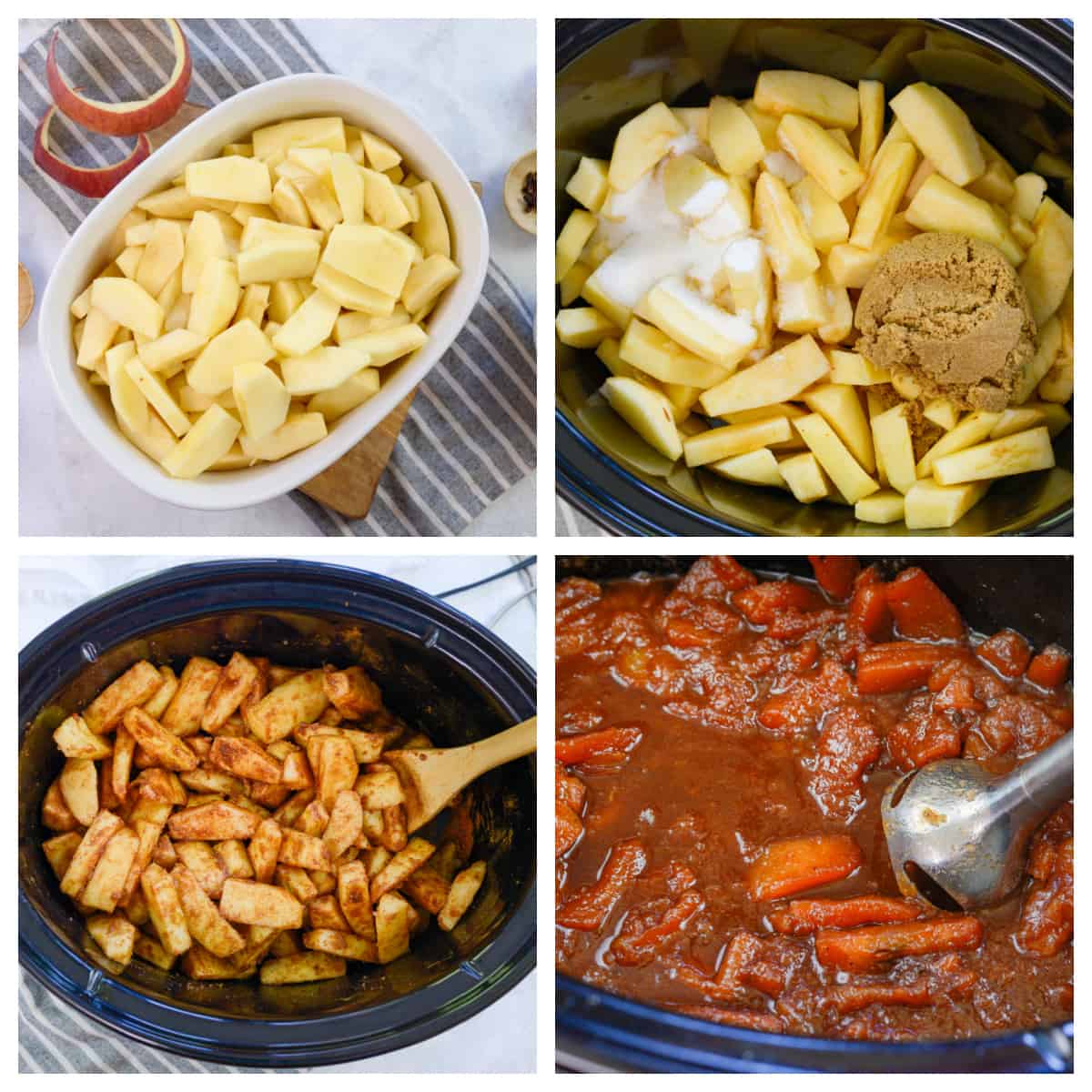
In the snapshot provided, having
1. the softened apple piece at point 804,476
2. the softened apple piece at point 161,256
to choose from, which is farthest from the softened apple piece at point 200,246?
the softened apple piece at point 804,476

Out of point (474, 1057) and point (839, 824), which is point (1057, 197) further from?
point (474, 1057)

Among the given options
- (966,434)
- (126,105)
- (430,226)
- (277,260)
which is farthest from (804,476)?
(126,105)

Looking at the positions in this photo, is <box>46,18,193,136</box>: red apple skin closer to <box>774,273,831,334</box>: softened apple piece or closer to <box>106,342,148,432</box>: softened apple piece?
<box>106,342,148,432</box>: softened apple piece

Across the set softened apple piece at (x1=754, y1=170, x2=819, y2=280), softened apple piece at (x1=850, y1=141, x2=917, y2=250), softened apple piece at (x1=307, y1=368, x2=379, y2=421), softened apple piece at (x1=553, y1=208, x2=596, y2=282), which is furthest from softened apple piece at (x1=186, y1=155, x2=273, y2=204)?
softened apple piece at (x1=850, y1=141, x2=917, y2=250)

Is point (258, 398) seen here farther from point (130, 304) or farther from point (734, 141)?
point (734, 141)

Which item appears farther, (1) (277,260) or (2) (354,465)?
(2) (354,465)
